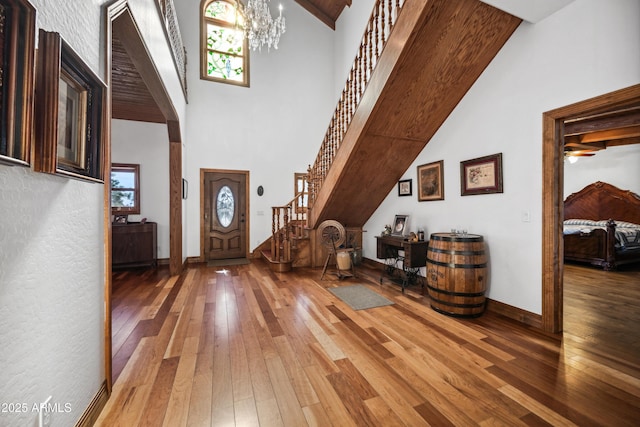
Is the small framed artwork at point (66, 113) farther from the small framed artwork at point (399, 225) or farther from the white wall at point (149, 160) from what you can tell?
the white wall at point (149, 160)

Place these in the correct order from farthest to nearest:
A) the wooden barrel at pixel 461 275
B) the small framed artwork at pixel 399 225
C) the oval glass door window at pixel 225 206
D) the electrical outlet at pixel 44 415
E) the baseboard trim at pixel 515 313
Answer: the oval glass door window at pixel 225 206 → the small framed artwork at pixel 399 225 → the wooden barrel at pixel 461 275 → the baseboard trim at pixel 515 313 → the electrical outlet at pixel 44 415

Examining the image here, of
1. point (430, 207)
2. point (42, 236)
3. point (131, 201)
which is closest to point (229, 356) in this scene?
point (42, 236)

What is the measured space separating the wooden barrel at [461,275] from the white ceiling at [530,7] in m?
2.20

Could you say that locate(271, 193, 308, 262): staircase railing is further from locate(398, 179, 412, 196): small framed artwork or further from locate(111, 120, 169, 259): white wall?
locate(111, 120, 169, 259): white wall

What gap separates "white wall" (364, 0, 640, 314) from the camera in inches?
85.3

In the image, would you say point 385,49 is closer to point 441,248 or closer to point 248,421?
point 441,248

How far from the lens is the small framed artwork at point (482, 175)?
2.99 meters

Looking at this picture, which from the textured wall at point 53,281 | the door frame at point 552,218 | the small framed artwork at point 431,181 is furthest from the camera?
the small framed artwork at point 431,181

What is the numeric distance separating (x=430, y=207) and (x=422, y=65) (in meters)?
1.99

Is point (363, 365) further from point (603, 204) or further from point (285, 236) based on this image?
point (603, 204)

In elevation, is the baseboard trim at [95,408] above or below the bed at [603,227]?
below

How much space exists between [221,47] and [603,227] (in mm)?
9061

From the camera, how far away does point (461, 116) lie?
3.46m

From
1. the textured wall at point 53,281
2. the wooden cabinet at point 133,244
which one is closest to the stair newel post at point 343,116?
the textured wall at point 53,281
